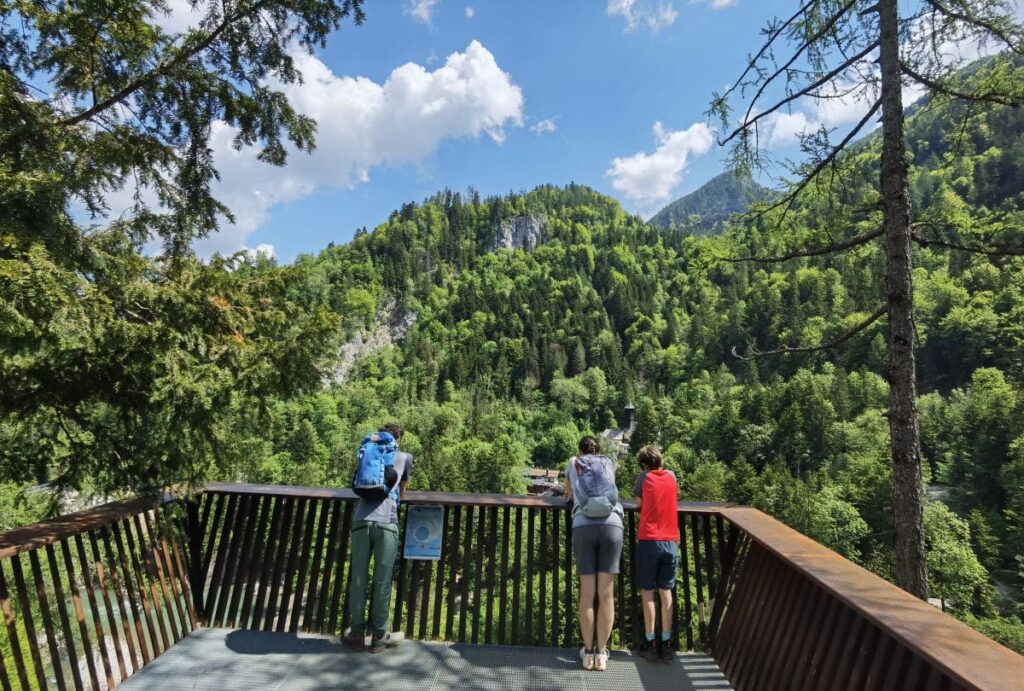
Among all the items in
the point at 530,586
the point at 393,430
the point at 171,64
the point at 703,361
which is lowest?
the point at 530,586

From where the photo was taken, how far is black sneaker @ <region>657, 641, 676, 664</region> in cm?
368

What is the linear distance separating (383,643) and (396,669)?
0.26 meters

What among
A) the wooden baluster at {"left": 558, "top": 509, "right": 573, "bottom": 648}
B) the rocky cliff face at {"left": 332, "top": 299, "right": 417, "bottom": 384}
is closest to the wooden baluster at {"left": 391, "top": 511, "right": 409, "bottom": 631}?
the wooden baluster at {"left": 558, "top": 509, "right": 573, "bottom": 648}

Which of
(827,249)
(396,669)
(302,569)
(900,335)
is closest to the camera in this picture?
(396,669)

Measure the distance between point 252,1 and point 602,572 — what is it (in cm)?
468

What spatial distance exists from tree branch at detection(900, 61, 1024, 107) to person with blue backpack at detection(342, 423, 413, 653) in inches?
216

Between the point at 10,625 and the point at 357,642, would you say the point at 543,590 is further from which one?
the point at 10,625

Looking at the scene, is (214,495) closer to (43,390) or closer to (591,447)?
(43,390)

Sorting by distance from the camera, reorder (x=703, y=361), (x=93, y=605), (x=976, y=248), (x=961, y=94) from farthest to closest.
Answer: (x=703, y=361) < (x=961, y=94) < (x=976, y=248) < (x=93, y=605)

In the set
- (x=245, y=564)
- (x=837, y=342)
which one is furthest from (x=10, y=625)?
(x=837, y=342)

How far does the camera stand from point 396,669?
11.6ft

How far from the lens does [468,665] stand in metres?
3.62

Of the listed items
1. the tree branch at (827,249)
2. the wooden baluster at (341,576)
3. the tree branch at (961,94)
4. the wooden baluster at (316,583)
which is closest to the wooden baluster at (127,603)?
the wooden baluster at (316,583)

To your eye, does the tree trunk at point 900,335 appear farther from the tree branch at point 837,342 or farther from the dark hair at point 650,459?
the dark hair at point 650,459
